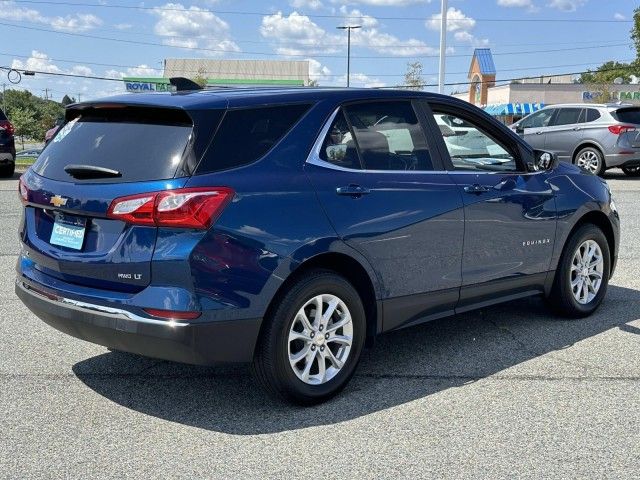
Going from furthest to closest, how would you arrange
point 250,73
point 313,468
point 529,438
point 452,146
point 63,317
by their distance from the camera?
point 250,73, point 452,146, point 63,317, point 529,438, point 313,468

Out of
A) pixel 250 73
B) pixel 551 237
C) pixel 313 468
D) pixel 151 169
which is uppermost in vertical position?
pixel 250 73

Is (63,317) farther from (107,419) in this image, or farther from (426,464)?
(426,464)

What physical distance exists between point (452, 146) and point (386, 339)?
58.3 inches

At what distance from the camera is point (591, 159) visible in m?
18.6

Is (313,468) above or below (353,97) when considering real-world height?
below

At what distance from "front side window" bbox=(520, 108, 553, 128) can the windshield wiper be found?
674 inches

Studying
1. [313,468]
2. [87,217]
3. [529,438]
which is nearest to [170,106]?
[87,217]

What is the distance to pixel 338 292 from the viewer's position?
423cm

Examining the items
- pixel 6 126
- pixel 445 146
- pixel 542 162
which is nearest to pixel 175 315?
pixel 445 146

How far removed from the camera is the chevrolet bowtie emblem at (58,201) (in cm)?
405

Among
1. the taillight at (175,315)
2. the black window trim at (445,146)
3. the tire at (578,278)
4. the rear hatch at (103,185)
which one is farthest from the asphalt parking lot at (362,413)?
the black window trim at (445,146)

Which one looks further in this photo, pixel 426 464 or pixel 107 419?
pixel 107 419

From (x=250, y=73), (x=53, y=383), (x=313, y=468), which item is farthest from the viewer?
(x=250, y=73)

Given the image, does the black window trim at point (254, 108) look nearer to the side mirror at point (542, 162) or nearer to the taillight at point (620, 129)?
the side mirror at point (542, 162)
